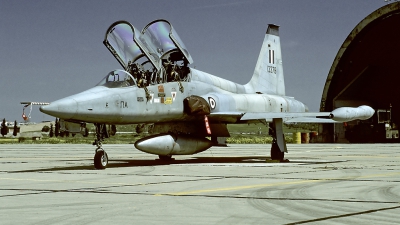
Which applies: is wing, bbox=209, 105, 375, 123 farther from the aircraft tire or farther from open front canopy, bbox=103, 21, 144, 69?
open front canopy, bbox=103, 21, 144, 69

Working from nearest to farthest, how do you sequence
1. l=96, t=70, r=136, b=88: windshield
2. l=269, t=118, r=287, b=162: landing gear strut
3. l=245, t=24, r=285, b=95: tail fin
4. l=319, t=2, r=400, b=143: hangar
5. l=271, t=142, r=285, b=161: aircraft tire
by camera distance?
l=96, t=70, r=136, b=88: windshield < l=269, t=118, r=287, b=162: landing gear strut < l=271, t=142, r=285, b=161: aircraft tire < l=245, t=24, r=285, b=95: tail fin < l=319, t=2, r=400, b=143: hangar

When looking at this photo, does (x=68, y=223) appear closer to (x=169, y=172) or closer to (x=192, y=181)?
(x=192, y=181)

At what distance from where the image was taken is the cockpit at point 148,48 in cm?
1728

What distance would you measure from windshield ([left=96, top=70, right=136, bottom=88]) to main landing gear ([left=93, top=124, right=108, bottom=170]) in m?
1.19

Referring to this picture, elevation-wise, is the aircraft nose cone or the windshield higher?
the windshield

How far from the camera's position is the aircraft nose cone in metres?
13.6

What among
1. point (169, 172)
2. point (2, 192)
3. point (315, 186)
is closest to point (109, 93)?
point (169, 172)

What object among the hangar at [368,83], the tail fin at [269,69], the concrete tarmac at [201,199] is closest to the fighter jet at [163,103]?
the concrete tarmac at [201,199]

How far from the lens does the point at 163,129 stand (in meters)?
18.2

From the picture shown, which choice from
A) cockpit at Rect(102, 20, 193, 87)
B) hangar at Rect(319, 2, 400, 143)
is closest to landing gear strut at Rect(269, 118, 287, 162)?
cockpit at Rect(102, 20, 193, 87)

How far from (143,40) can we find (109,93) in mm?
3010

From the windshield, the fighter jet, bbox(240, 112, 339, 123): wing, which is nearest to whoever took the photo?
the fighter jet

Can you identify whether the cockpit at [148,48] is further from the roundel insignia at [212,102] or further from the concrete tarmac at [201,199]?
the concrete tarmac at [201,199]

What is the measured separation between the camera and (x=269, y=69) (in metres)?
24.3
